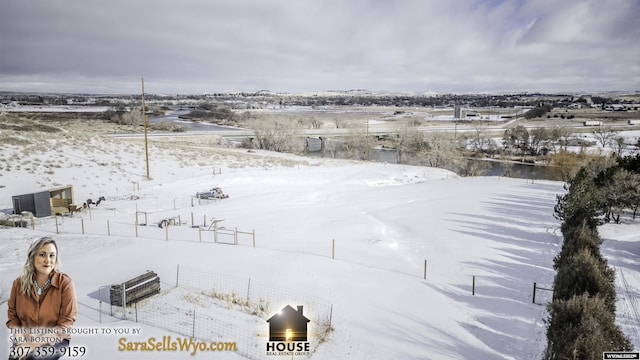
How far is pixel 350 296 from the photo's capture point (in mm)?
13383

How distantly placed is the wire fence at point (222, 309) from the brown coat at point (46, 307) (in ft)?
15.0

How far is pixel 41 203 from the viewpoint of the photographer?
22.9 metres

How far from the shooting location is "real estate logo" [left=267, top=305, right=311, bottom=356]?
9.43 metres

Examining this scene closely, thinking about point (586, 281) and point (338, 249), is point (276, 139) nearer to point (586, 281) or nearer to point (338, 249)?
point (338, 249)

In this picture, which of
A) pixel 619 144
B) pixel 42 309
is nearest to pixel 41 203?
pixel 42 309

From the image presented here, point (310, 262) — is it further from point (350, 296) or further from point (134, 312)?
point (134, 312)

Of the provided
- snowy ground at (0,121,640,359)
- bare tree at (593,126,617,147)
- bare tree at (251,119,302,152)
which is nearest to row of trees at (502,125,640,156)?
bare tree at (593,126,617,147)

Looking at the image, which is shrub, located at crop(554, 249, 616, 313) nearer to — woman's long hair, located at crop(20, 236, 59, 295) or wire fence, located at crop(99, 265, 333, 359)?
wire fence, located at crop(99, 265, 333, 359)

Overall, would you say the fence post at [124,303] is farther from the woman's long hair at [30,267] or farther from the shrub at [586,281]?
the shrub at [586,281]

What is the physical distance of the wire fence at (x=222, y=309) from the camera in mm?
9828

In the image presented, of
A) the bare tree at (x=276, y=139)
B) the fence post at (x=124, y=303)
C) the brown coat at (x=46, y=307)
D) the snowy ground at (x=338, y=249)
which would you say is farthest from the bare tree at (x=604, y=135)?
the brown coat at (x=46, y=307)

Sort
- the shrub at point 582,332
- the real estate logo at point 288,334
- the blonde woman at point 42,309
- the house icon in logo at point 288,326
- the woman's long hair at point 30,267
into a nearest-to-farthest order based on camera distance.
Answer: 1. the woman's long hair at point 30,267
2. the blonde woman at point 42,309
3. the shrub at point 582,332
4. the real estate logo at point 288,334
5. the house icon in logo at point 288,326

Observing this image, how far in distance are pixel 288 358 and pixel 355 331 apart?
7.92 feet

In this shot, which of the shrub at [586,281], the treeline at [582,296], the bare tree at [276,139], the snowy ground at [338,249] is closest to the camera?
the treeline at [582,296]
